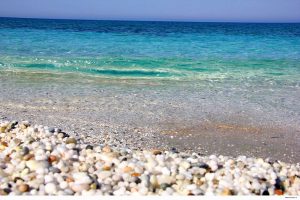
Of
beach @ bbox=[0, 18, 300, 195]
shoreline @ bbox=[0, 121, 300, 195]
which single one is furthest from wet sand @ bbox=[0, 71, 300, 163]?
shoreline @ bbox=[0, 121, 300, 195]

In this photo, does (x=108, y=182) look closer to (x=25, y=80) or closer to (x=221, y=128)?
(x=221, y=128)

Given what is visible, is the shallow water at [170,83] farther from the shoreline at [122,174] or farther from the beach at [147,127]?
the shoreline at [122,174]

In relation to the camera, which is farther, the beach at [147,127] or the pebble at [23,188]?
the beach at [147,127]

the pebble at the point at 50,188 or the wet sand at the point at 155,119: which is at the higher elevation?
the pebble at the point at 50,188

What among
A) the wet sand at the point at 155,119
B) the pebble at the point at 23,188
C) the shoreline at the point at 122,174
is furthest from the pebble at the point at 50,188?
the wet sand at the point at 155,119

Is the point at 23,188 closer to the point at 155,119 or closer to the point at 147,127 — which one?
the point at 147,127

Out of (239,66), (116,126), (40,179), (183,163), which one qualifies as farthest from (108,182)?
(239,66)

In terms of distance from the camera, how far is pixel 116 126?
559 cm

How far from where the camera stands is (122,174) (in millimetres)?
3088

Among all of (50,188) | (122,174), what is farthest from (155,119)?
(50,188)

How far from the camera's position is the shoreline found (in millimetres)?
2861

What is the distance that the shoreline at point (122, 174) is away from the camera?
9.39 ft

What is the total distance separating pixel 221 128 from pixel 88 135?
2.08 meters

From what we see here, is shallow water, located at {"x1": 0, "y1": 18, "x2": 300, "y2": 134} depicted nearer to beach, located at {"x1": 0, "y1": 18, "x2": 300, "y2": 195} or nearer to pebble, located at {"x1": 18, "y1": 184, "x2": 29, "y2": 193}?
beach, located at {"x1": 0, "y1": 18, "x2": 300, "y2": 195}
